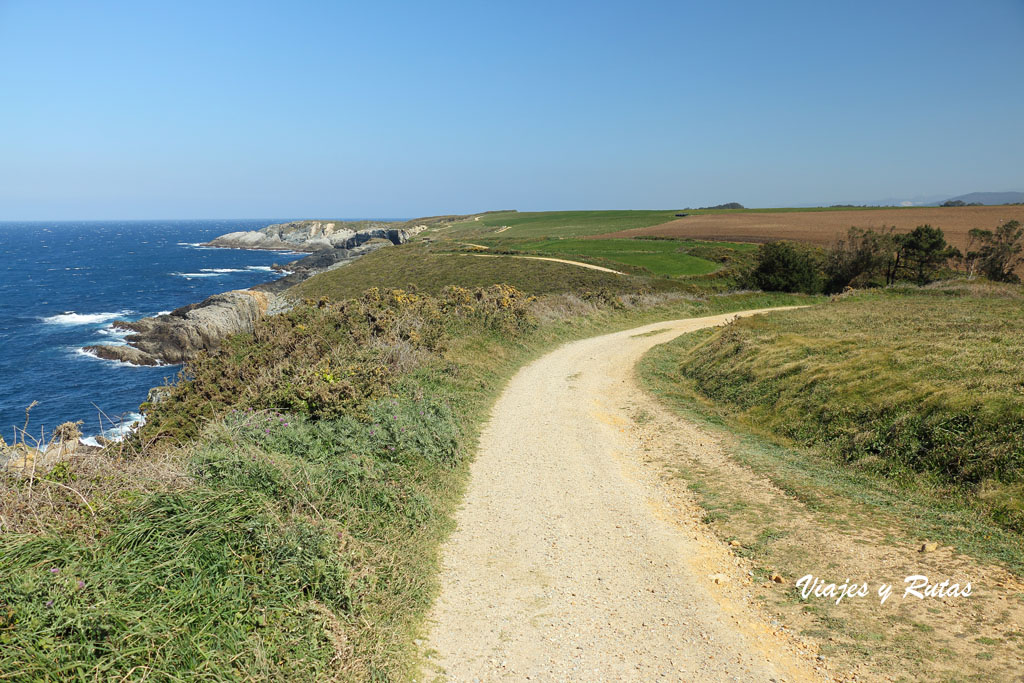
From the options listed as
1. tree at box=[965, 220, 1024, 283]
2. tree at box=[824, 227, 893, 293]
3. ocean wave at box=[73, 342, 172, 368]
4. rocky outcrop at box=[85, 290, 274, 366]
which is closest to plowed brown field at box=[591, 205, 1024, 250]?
tree at box=[965, 220, 1024, 283]

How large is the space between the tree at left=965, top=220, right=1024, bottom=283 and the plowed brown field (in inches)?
254

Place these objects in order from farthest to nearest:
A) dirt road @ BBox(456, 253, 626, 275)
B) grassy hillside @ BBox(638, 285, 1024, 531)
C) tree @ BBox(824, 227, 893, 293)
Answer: dirt road @ BBox(456, 253, 626, 275), tree @ BBox(824, 227, 893, 293), grassy hillside @ BBox(638, 285, 1024, 531)

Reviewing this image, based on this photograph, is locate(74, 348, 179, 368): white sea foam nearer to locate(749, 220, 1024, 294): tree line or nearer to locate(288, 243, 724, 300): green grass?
locate(288, 243, 724, 300): green grass

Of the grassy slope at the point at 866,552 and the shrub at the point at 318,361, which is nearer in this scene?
the grassy slope at the point at 866,552

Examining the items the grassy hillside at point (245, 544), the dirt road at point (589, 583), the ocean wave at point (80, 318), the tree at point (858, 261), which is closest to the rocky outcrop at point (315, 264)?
the ocean wave at point (80, 318)

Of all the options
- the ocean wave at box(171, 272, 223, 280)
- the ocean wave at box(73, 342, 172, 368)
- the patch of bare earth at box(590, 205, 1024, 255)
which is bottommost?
the ocean wave at box(73, 342, 172, 368)

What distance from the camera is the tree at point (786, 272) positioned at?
43.1 m

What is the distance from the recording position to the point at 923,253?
144 ft

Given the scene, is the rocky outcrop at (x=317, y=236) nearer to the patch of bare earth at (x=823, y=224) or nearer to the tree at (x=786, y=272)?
the patch of bare earth at (x=823, y=224)

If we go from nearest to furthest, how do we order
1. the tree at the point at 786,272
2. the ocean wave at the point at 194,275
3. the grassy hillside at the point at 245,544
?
the grassy hillside at the point at 245,544
the tree at the point at 786,272
the ocean wave at the point at 194,275

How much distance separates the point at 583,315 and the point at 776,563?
2462 cm

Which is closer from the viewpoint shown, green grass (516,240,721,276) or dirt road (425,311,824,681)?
dirt road (425,311,824,681)

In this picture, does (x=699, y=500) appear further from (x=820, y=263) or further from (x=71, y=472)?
(x=820, y=263)

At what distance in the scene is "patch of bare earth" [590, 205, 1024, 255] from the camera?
58.6m
